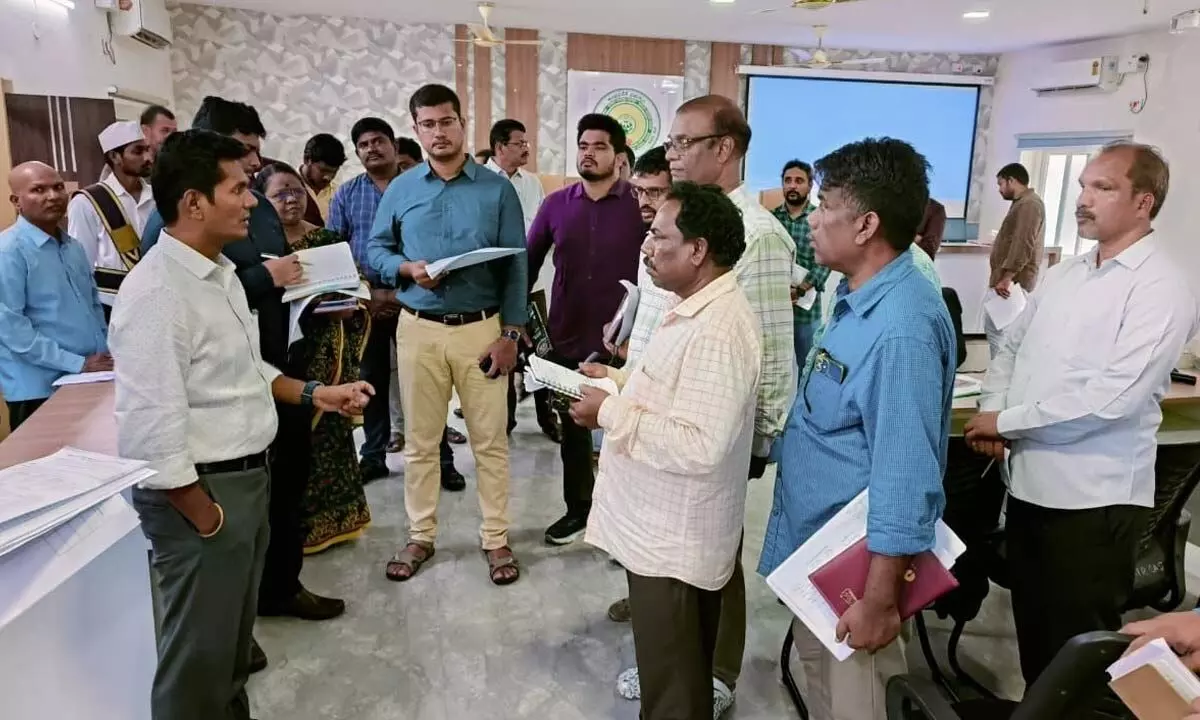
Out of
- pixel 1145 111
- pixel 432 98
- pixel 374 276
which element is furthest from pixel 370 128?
pixel 1145 111

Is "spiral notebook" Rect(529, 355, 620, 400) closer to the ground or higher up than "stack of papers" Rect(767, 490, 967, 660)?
higher up

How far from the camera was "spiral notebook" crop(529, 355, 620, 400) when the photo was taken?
66.6 inches

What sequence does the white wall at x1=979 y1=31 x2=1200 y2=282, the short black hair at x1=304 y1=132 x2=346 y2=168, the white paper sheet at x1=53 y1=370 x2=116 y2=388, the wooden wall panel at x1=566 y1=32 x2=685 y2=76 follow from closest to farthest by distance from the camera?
the white paper sheet at x1=53 y1=370 x2=116 y2=388 → the short black hair at x1=304 y1=132 x2=346 y2=168 → the white wall at x1=979 y1=31 x2=1200 y2=282 → the wooden wall panel at x1=566 y1=32 x2=685 y2=76

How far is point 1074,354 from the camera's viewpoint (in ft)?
5.78

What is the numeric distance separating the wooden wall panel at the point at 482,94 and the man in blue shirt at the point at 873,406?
A: 5.77m

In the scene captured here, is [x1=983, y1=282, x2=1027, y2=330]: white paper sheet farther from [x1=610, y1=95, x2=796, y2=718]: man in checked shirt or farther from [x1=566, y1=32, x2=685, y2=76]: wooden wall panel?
[x1=610, y1=95, x2=796, y2=718]: man in checked shirt

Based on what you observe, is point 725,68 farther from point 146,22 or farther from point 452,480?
point 452,480

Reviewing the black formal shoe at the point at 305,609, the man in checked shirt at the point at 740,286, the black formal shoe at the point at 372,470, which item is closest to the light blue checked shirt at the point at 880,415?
the man in checked shirt at the point at 740,286

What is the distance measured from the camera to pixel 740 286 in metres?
1.84

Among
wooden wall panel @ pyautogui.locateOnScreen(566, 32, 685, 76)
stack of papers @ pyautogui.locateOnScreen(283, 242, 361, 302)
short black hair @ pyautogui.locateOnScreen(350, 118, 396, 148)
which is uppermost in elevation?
wooden wall panel @ pyautogui.locateOnScreen(566, 32, 685, 76)

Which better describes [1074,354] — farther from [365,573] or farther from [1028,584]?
[365,573]

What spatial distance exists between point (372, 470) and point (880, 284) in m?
2.85

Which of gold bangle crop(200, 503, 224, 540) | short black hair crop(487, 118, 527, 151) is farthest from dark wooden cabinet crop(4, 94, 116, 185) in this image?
gold bangle crop(200, 503, 224, 540)

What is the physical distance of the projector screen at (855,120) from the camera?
754 cm
